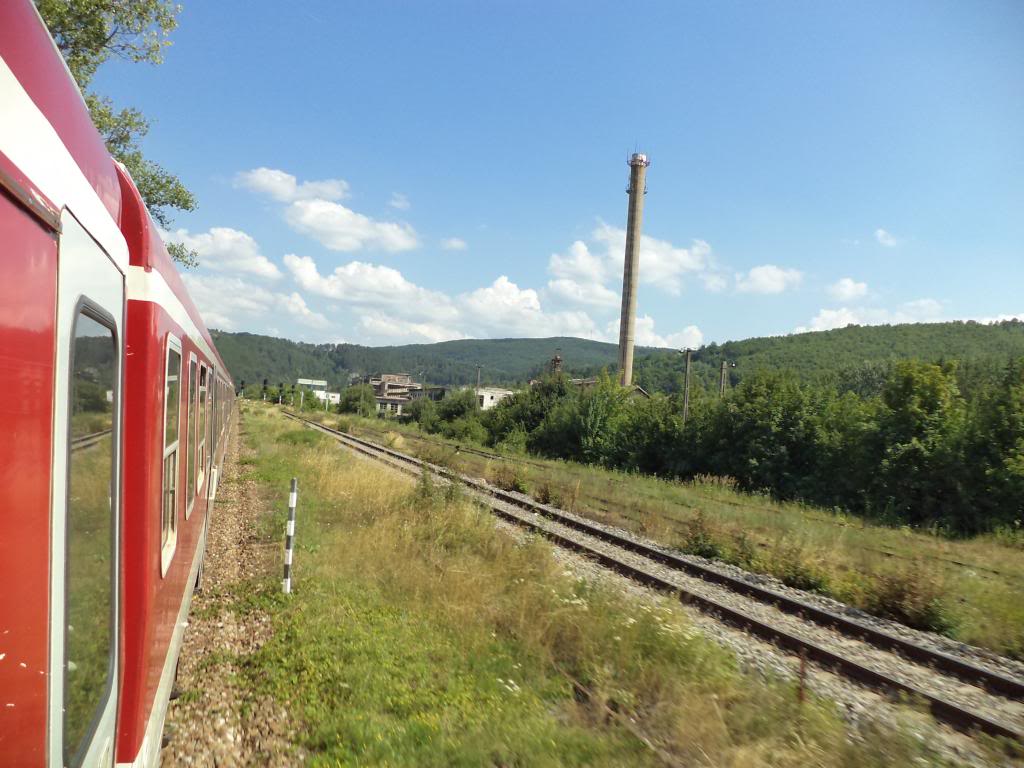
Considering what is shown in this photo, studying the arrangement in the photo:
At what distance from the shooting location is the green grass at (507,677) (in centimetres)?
471

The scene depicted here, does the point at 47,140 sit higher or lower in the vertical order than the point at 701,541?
higher

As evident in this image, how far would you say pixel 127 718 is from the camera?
2.67 m

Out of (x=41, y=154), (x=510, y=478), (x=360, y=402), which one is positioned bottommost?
(x=360, y=402)

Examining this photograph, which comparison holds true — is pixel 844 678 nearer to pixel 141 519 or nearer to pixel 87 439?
pixel 141 519

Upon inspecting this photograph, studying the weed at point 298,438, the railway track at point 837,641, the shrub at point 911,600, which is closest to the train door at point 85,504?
the railway track at point 837,641

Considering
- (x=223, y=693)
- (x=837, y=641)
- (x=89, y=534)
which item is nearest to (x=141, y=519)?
(x=89, y=534)

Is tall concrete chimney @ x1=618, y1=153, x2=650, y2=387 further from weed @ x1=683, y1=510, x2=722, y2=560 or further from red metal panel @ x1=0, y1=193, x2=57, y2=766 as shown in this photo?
red metal panel @ x1=0, y1=193, x2=57, y2=766

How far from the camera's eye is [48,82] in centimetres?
173

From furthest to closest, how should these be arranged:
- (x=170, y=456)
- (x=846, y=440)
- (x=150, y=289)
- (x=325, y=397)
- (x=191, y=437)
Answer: (x=325, y=397) < (x=846, y=440) < (x=191, y=437) < (x=170, y=456) < (x=150, y=289)

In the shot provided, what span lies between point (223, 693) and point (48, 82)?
16.4 ft

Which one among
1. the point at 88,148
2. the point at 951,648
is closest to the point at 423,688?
the point at 88,148

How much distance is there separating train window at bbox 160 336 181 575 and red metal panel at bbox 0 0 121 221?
1435 millimetres

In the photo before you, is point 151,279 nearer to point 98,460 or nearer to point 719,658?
point 98,460

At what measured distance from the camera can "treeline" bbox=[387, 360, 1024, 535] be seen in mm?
18672
